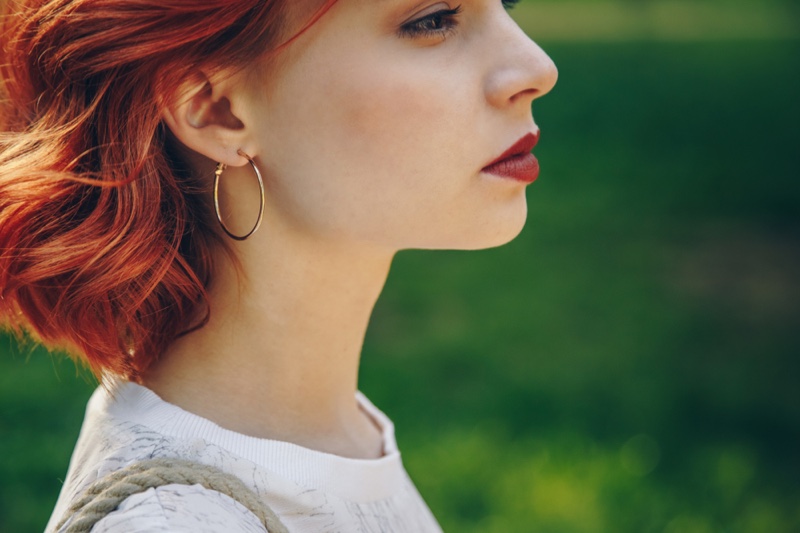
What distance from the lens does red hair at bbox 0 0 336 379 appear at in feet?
4.80

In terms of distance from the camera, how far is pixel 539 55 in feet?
5.22

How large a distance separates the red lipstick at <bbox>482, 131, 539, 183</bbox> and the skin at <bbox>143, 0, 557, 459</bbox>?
17 mm

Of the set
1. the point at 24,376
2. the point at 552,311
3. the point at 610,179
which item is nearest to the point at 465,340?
the point at 552,311

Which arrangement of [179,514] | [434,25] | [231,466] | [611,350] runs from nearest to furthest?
[179,514] < [231,466] < [434,25] < [611,350]

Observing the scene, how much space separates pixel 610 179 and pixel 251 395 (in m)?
8.15

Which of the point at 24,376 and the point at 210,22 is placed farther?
the point at 24,376

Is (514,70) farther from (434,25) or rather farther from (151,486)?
(151,486)

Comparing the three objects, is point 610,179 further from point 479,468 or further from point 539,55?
point 539,55

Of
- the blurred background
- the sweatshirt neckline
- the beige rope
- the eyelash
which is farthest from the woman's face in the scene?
the blurred background

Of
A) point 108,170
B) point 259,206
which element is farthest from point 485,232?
point 108,170

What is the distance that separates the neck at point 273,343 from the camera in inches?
62.7

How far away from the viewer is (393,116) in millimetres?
1525

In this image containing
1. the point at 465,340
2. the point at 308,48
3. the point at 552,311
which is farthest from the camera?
the point at 552,311

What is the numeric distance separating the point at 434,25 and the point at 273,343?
589 millimetres
